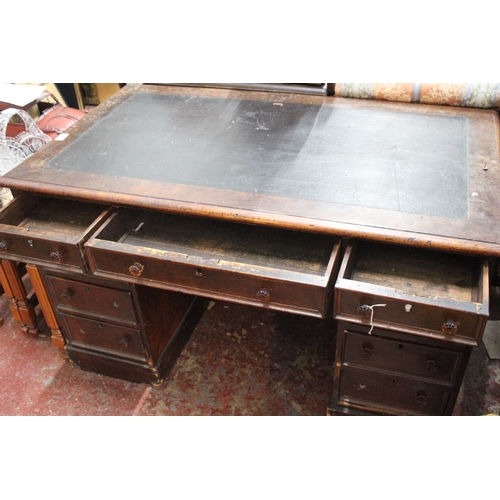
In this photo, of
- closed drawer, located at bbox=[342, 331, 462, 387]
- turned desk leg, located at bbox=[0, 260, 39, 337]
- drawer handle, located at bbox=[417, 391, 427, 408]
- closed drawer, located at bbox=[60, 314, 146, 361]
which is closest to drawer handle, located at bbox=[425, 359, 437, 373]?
closed drawer, located at bbox=[342, 331, 462, 387]

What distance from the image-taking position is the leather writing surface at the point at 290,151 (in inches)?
64.0

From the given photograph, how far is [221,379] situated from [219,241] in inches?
28.2

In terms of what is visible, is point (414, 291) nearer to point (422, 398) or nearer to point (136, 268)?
point (422, 398)

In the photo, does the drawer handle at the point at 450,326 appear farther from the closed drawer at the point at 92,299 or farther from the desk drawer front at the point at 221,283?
the closed drawer at the point at 92,299

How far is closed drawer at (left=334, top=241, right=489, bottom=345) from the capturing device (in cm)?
133

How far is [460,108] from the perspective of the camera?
2043 mm

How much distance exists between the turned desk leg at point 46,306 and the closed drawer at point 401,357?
3.76ft

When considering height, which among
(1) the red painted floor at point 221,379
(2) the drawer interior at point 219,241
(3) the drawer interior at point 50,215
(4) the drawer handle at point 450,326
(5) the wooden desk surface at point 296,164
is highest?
(5) the wooden desk surface at point 296,164

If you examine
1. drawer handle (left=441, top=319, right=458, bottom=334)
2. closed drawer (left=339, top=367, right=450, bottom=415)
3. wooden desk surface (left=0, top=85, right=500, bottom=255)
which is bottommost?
closed drawer (left=339, top=367, right=450, bottom=415)

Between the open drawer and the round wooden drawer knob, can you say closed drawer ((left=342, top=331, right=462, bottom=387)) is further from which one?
the round wooden drawer knob

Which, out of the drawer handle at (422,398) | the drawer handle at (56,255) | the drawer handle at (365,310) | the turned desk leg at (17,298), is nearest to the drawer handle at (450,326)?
the drawer handle at (365,310)

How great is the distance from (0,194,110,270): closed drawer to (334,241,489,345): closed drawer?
796 millimetres

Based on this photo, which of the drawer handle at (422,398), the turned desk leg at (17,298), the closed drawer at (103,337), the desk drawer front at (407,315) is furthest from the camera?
the turned desk leg at (17,298)

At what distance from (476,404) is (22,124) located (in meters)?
2.28
